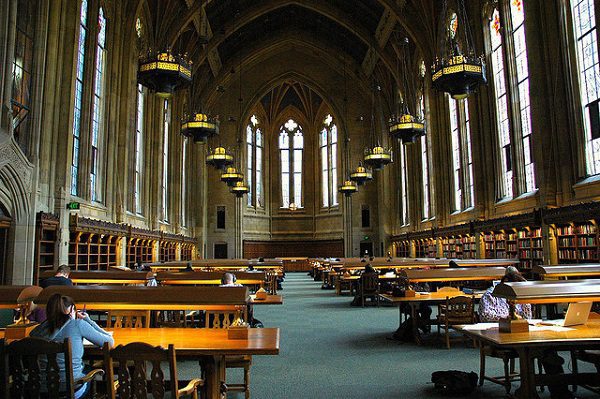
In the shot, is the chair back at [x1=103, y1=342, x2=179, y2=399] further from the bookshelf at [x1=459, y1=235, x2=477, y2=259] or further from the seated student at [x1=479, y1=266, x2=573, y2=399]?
the bookshelf at [x1=459, y1=235, x2=477, y2=259]

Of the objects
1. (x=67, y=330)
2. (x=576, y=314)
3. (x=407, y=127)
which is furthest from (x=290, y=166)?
(x=67, y=330)

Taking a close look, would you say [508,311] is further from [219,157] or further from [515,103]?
[219,157]

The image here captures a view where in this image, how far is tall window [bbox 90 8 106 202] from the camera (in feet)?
52.9

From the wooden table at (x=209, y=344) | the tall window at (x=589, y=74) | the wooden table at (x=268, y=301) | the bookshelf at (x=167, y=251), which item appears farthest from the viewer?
the bookshelf at (x=167, y=251)

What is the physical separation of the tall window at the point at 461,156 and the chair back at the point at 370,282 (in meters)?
8.19

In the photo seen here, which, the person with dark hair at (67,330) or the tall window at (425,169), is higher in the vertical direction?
the tall window at (425,169)

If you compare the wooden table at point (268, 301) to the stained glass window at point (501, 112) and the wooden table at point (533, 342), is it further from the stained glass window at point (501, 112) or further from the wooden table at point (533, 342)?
the stained glass window at point (501, 112)

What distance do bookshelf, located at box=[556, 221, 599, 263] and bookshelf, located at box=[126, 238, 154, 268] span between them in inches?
553

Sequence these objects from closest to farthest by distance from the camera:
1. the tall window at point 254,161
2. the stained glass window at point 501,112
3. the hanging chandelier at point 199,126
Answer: the hanging chandelier at point 199,126
the stained glass window at point 501,112
the tall window at point 254,161

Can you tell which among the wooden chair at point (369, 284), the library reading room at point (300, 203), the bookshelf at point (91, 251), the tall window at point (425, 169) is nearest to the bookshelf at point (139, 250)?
the library reading room at point (300, 203)

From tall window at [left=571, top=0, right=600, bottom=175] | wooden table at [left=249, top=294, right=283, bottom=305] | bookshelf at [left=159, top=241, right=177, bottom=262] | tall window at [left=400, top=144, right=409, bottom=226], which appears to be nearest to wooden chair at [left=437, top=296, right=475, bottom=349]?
wooden table at [left=249, top=294, right=283, bottom=305]

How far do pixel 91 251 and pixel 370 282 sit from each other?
853cm

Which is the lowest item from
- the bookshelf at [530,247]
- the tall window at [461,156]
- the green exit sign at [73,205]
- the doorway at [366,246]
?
the bookshelf at [530,247]

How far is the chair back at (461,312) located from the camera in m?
7.24
